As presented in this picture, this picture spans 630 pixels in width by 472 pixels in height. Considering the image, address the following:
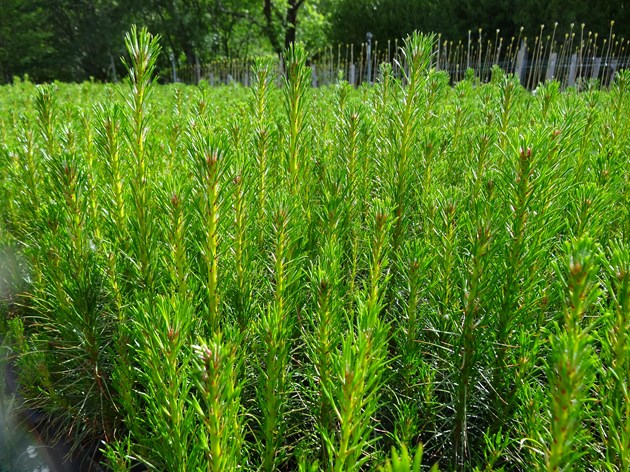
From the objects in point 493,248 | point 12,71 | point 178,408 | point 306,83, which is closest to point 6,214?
point 306,83

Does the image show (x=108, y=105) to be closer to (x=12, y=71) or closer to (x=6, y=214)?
(x=6, y=214)

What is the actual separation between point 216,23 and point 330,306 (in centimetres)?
2843

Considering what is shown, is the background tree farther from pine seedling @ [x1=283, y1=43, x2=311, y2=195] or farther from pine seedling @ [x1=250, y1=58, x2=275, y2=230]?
pine seedling @ [x1=283, y1=43, x2=311, y2=195]

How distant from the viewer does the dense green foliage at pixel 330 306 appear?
73 centimetres

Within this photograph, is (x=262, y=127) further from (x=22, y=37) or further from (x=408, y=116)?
(x=22, y=37)

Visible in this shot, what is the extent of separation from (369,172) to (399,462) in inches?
58.7

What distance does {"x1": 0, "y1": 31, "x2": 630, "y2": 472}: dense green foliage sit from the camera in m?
0.73

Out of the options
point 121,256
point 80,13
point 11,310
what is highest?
point 80,13

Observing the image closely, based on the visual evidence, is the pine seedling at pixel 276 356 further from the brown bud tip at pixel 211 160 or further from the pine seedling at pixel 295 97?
the pine seedling at pixel 295 97

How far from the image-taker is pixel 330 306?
0.90m

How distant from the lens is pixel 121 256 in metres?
1.35

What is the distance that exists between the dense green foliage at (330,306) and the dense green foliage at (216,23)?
17.6 meters

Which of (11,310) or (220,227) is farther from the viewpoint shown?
(11,310)

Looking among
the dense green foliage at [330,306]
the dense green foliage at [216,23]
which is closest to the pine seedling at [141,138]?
the dense green foliage at [330,306]
